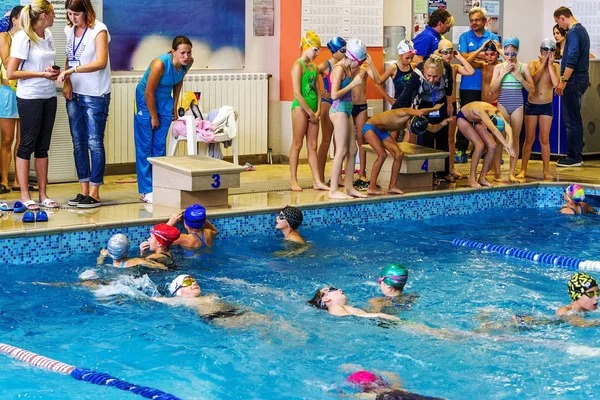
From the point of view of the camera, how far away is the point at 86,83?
9305 mm

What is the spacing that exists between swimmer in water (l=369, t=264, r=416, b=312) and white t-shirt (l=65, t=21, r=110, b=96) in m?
3.50

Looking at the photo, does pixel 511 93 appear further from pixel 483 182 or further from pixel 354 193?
pixel 354 193

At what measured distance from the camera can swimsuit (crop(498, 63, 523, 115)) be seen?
11570 millimetres

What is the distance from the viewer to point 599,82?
1415 centimetres

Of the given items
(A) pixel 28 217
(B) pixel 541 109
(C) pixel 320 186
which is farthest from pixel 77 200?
(B) pixel 541 109

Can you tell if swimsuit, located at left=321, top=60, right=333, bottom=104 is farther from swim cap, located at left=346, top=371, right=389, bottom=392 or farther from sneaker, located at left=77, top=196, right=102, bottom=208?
swim cap, located at left=346, top=371, right=389, bottom=392

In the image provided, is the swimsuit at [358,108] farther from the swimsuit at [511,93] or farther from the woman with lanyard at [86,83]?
the woman with lanyard at [86,83]

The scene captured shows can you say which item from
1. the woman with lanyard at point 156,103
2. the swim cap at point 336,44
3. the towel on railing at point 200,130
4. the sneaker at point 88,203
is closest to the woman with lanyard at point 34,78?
the sneaker at point 88,203

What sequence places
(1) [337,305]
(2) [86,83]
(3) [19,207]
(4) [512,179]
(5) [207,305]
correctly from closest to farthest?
(1) [337,305] → (5) [207,305] → (3) [19,207] → (2) [86,83] → (4) [512,179]

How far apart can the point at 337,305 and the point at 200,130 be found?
458 centimetres

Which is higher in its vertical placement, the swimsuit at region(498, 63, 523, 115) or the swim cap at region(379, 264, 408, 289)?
the swimsuit at region(498, 63, 523, 115)

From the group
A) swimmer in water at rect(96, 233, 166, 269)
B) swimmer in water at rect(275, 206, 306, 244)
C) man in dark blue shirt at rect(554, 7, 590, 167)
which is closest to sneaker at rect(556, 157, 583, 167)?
man in dark blue shirt at rect(554, 7, 590, 167)

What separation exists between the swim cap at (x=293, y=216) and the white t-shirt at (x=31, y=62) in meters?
2.43

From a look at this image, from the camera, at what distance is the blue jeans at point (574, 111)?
42.7 feet
